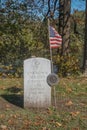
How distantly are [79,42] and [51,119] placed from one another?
20.4 metres

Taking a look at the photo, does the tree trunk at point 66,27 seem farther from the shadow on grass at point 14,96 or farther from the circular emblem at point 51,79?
the circular emblem at point 51,79

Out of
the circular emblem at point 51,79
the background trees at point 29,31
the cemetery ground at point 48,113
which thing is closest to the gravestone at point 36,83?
the circular emblem at point 51,79

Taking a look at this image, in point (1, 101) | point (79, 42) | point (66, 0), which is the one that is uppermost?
point (66, 0)

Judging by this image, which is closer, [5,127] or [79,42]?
[5,127]

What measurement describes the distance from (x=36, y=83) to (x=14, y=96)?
1778 millimetres

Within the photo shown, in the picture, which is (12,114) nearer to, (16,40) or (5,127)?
(5,127)

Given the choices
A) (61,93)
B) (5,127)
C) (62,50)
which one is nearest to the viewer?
(5,127)

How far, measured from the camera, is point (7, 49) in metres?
22.4

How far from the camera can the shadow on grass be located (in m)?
10.5

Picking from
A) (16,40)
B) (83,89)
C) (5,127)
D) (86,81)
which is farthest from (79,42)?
(5,127)

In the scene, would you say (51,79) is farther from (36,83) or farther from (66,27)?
(66,27)

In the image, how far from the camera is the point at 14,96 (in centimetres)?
1128

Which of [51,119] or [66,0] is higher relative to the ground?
[66,0]

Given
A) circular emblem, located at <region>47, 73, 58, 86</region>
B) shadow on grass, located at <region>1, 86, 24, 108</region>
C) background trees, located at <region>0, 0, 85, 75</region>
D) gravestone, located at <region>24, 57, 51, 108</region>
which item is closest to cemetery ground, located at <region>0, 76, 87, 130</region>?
shadow on grass, located at <region>1, 86, 24, 108</region>
